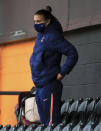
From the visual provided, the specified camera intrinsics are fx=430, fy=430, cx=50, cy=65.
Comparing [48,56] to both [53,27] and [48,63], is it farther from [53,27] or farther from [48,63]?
[53,27]

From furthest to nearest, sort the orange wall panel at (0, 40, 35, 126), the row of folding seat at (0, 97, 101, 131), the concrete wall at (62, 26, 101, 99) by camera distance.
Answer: the orange wall panel at (0, 40, 35, 126) < the concrete wall at (62, 26, 101, 99) < the row of folding seat at (0, 97, 101, 131)

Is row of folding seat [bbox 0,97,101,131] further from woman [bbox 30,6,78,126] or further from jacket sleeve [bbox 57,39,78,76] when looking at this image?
jacket sleeve [bbox 57,39,78,76]

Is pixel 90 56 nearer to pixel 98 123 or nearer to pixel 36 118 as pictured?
pixel 36 118

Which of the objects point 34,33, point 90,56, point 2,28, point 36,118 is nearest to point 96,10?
point 90,56

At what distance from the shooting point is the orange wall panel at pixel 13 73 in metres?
7.38

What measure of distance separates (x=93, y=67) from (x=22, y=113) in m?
1.34

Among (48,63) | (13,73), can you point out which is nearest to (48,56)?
(48,63)

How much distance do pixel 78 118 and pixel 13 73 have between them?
3261mm

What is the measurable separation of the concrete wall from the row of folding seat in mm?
870

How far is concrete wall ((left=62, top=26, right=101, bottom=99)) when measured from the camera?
5918 mm

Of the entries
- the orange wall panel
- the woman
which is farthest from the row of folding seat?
the orange wall panel

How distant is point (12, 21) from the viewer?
24.8 feet

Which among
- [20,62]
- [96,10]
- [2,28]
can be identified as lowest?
[20,62]

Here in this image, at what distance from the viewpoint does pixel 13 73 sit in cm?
771
